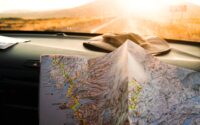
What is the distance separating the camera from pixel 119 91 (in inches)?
44.9

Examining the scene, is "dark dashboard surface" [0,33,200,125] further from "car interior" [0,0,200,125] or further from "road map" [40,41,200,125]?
"road map" [40,41,200,125]

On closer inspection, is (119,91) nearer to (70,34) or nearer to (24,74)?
(24,74)

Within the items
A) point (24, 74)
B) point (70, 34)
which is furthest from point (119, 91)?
point (70, 34)

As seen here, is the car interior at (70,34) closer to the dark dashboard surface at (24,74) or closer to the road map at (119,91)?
the dark dashboard surface at (24,74)

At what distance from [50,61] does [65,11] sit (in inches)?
65.1

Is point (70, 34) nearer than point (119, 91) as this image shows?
No

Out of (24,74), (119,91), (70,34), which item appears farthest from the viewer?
(70,34)

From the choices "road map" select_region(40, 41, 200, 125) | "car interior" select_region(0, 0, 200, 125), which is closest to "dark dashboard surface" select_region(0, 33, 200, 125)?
"car interior" select_region(0, 0, 200, 125)

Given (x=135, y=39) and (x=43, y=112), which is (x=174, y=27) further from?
(x=43, y=112)

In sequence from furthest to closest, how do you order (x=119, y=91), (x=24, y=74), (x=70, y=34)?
(x=70, y=34)
(x=24, y=74)
(x=119, y=91)

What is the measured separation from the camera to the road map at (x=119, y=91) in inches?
42.7

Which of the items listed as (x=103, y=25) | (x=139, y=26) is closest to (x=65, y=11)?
(x=103, y=25)

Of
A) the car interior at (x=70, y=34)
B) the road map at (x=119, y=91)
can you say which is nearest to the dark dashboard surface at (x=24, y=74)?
the car interior at (x=70, y=34)

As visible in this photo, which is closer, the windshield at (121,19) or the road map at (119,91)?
the road map at (119,91)
